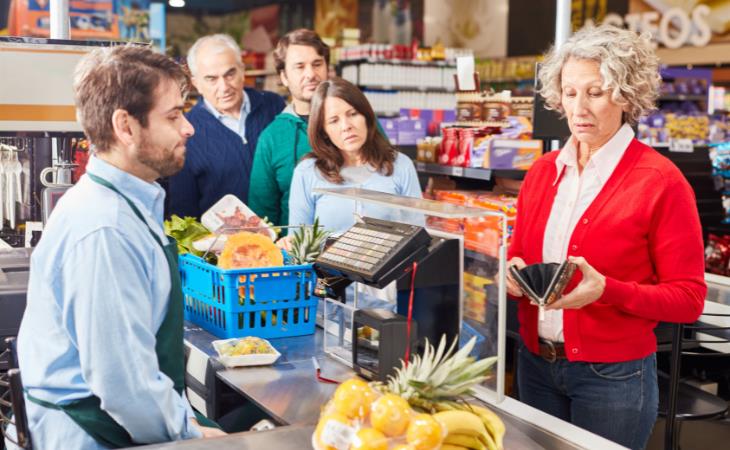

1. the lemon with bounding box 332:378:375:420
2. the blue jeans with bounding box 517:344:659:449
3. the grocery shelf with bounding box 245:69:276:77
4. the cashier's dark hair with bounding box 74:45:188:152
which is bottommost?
the blue jeans with bounding box 517:344:659:449

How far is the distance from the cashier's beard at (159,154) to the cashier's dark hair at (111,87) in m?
0.04

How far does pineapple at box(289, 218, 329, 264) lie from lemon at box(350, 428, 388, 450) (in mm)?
1263

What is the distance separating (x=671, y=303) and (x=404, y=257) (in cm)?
76

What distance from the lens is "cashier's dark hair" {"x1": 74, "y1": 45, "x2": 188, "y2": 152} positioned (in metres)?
1.90

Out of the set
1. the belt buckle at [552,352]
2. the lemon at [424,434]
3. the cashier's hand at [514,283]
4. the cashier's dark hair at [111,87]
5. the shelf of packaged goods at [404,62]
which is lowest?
the belt buckle at [552,352]

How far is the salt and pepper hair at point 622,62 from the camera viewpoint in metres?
2.34

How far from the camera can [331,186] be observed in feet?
11.6

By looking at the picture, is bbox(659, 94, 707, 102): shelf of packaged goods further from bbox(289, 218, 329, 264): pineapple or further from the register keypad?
the register keypad

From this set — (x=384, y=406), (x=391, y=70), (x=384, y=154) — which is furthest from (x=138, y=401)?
(x=391, y=70)

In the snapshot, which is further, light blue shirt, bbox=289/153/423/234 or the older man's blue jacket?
the older man's blue jacket

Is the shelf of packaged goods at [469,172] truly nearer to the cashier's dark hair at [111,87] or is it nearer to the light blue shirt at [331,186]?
the light blue shirt at [331,186]

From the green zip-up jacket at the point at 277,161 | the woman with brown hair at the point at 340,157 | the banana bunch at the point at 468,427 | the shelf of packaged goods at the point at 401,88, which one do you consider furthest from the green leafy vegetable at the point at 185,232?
the shelf of packaged goods at the point at 401,88

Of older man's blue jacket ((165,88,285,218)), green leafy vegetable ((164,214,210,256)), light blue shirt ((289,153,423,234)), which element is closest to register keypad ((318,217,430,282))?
green leafy vegetable ((164,214,210,256))

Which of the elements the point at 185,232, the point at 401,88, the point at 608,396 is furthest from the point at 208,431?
the point at 401,88
